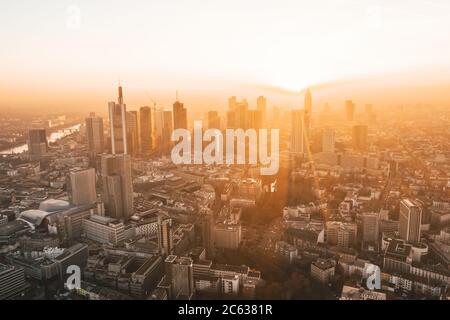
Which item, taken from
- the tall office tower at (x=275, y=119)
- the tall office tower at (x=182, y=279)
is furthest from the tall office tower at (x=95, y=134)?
the tall office tower at (x=182, y=279)

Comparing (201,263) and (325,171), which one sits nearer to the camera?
(201,263)

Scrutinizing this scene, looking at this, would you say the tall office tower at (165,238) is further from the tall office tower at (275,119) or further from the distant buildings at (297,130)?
the tall office tower at (275,119)

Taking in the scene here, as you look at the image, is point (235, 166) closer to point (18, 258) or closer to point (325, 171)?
point (325, 171)

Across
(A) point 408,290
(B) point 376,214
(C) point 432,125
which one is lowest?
(A) point 408,290

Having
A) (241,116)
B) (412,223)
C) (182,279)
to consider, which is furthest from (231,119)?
(182,279)

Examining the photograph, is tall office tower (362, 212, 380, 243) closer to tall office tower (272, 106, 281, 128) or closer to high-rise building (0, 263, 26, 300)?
high-rise building (0, 263, 26, 300)

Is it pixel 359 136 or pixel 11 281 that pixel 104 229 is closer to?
pixel 11 281

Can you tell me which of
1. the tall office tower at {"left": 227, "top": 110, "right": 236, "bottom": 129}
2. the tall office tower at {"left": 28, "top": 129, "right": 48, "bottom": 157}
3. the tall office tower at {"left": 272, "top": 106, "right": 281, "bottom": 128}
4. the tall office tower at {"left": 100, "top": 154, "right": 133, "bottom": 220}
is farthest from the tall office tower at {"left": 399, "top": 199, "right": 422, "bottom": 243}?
the tall office tower at {"left": 28, "top": 129, "right": 48, "bottom": 157}
